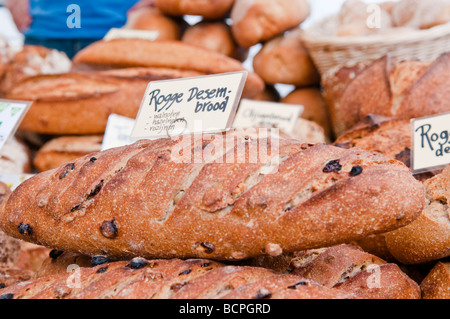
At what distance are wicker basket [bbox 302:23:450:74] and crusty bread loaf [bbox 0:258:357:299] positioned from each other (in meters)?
1.66

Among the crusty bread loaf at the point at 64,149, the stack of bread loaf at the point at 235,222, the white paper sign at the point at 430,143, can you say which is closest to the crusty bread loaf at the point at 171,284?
the stack of bread loaf at the point at 235,222

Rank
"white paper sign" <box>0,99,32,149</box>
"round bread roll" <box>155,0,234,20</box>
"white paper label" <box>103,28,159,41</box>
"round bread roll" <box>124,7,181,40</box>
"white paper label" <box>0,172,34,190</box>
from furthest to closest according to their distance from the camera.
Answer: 1. "round bread roll" <box>124,7,181,40</box>
2. "round bread roll" <box>155,0,234,20</box>
3. "white paper label" <box>103,28,159,41</box>
4. "white paper label" <box>0,172,34,190</box>
5. "white paper sign" <box>0,99,32,149</box>

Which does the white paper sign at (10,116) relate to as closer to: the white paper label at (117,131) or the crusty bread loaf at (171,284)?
the white paper label at (117,131)

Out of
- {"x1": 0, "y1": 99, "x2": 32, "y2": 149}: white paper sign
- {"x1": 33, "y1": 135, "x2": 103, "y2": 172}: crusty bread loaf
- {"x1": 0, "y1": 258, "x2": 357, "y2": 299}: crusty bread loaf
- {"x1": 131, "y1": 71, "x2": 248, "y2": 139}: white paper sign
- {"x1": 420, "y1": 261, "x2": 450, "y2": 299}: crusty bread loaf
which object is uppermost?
{"x1": 131, "y1": 71, "x2": 248, "y2": 139}: white paper sign

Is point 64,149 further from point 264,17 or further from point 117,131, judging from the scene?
point 264,17

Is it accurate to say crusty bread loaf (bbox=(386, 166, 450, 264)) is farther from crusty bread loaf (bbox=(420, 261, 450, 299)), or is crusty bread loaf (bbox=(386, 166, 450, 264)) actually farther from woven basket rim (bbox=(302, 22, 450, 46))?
woven basket rim (bbox=(302, 22, 450, 46))

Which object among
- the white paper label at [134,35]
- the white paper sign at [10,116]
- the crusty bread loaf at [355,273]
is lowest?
the crusty bread loaf at [355,273]

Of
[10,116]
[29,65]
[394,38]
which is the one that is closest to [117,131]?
[10,116]

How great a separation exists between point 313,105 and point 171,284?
1.99 meters

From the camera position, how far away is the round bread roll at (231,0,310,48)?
2.63 meters

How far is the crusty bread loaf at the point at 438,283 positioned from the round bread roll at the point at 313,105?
5.19ft

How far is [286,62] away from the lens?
273cm

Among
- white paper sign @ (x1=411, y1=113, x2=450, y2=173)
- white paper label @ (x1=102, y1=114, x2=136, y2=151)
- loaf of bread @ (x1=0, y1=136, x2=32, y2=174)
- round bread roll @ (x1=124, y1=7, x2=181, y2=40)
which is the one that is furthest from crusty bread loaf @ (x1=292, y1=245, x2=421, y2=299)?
round bread roll @ (x1=124, y1=7, x2=181, y2=40)

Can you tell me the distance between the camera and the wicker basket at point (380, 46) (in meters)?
2.22
